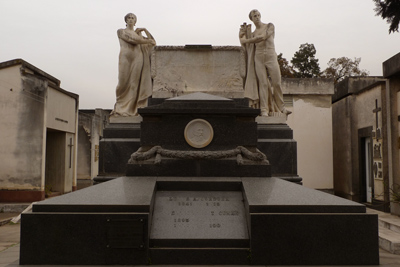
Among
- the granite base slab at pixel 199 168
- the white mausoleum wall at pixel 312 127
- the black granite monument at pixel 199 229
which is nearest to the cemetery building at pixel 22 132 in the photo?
the white mausoleum wall at pixel 312 127

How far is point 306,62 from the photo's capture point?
113ft

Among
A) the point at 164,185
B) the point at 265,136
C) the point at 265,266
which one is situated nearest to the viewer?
the point at 265,266

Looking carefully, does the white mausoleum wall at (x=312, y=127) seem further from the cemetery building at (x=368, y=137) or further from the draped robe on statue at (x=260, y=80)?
the draped robe on statue at (x=260, y=80)

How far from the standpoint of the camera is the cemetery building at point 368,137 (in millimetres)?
10969

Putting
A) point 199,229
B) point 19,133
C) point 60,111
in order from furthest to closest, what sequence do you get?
point 60,111, point 19,133, point 199,229

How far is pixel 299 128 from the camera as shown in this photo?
1584cm

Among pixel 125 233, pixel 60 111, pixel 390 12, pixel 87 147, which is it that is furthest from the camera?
pixel 87 147

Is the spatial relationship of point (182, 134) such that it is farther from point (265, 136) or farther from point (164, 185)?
point (265, 136)

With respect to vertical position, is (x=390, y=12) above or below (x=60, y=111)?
above

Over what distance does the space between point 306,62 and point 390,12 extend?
26.5 meters

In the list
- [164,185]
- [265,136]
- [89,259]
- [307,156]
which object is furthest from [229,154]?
[307,156]

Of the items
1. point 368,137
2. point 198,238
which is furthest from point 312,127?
point 198,238

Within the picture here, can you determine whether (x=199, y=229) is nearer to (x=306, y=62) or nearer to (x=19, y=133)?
(x=19, y=133)

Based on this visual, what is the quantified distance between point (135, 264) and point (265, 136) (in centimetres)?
407
